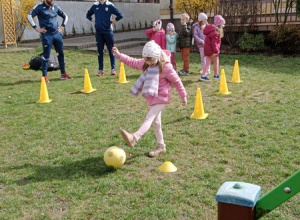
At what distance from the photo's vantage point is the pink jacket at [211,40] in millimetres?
9305

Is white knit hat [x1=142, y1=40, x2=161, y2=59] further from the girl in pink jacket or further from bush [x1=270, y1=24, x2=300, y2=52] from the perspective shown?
bush [x1=270, y1=24, x2=300, y2=52]

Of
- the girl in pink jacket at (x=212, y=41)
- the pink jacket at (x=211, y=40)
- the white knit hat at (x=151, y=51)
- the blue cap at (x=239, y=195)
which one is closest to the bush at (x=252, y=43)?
the girl in pink jacket at (x=212, y=41)

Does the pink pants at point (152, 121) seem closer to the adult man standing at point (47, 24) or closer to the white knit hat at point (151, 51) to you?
the white knit hat at point (151, 51)

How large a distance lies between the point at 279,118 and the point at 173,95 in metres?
2.61

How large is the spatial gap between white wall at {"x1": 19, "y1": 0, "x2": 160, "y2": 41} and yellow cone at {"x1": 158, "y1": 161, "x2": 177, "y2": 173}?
1592cm

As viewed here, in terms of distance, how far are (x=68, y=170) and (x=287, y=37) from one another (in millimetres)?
11348

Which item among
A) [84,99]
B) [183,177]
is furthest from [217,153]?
[84,99]

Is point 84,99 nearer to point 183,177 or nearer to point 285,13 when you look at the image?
point 183,177

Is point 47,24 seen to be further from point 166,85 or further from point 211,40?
point 166,85

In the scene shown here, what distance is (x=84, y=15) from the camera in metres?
22.9

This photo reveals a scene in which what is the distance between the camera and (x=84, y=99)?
8102mm

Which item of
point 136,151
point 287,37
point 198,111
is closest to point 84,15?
point 287,37

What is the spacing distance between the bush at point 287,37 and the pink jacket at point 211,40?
5381 mm

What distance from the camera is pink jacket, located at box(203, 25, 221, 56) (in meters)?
9.30
